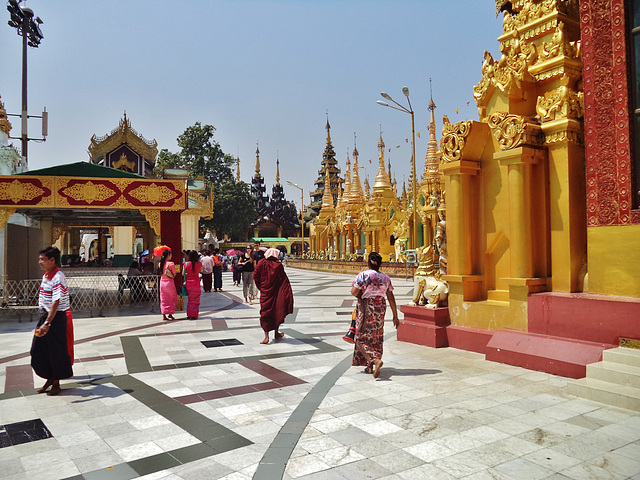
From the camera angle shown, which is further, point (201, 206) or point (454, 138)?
point (201, 206)

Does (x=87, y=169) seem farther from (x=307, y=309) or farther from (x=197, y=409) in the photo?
(x=197, y=409)

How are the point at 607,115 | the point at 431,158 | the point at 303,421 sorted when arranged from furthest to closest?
1. the point at 431,158
2. the point at 607,115
3. the point at 303,421

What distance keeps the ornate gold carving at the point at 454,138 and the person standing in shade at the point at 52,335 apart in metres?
Answer: 5.39

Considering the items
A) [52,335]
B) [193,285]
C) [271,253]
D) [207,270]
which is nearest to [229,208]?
[207,270]

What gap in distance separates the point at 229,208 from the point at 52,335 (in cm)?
4013

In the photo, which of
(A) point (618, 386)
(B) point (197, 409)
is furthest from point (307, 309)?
(A) point (618, 386)

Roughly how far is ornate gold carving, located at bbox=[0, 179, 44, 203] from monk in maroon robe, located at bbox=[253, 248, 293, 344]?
6.79 meters

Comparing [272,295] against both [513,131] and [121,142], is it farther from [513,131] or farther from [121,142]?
[121,142]

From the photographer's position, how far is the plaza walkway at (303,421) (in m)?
3.05

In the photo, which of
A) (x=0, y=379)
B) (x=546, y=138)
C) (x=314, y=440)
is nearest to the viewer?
(x=314, y=440)

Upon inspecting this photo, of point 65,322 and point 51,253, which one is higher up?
point 51,253

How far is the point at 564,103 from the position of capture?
5.71 meters

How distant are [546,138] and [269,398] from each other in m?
4.72

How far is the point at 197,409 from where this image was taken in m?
4.27
